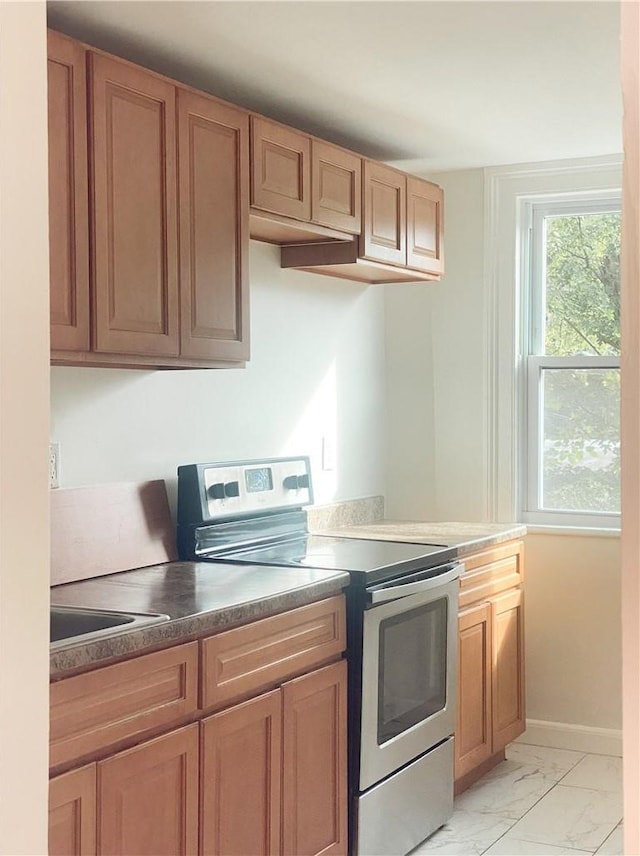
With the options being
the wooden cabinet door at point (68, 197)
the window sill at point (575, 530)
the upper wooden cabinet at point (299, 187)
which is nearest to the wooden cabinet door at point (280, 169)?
the upper wooden cabinet at point (299, 187)

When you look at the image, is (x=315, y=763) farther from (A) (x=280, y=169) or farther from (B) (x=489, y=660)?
(A) (x=280, y=169)

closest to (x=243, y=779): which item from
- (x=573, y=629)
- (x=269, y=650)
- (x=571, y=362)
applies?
(x=269, y=650)

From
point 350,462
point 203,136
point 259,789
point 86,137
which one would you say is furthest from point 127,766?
point 350,462

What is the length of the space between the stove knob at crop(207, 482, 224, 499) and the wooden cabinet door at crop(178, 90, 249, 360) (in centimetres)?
46

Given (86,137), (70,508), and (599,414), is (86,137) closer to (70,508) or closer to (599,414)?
(70,508)

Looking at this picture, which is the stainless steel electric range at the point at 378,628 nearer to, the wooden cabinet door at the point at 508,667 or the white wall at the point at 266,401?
the white wall at the point at 266,401

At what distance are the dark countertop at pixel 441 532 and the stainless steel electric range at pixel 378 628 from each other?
0.16 metres

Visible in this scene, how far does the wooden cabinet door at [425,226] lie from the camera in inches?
147

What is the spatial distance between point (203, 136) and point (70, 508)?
1.04m

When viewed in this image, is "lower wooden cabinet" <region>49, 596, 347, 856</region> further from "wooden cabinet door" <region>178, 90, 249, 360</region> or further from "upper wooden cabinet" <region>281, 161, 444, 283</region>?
"upper wooden cabinet" <region>281, 161, 444, 283</region>

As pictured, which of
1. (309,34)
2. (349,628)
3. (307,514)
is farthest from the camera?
(307,514)

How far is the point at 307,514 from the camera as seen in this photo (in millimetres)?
3707

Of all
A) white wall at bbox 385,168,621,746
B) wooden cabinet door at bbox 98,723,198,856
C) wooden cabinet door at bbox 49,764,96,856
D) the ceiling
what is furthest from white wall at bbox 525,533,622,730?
wooden cabinet door at bbox 49,764,96,856

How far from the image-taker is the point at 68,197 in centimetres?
230
